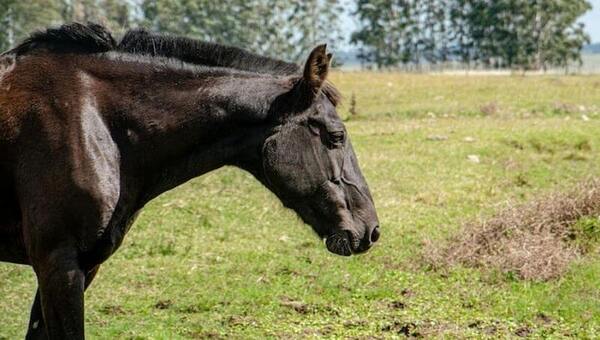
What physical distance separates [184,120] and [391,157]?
1031cm

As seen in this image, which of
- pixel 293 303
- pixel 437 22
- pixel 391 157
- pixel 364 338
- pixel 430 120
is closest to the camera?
pixel 364 338

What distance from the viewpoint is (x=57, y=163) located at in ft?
14.8

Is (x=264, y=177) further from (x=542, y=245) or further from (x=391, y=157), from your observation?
(x=391, y=157)

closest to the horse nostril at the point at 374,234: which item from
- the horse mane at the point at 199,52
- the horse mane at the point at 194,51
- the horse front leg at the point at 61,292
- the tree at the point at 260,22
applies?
the horse mane at the point at 194,51

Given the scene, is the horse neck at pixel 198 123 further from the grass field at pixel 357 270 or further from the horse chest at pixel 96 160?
the grass field at pixel 357 270

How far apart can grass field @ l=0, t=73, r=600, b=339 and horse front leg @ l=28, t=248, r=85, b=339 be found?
55.6 inches

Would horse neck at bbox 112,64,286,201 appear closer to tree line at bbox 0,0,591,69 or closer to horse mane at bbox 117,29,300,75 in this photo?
horse mane at bbox 117,29,300,75

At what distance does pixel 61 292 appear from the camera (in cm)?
452

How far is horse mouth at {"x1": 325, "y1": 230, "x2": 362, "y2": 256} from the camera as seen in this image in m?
4.81

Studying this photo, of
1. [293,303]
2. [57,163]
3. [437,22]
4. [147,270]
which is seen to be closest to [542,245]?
[293,303]

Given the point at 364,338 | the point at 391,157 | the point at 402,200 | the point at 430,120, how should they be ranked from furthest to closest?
the point at 430,120 → the point at 391,157 → the point at 402,200 → the point at 364,338

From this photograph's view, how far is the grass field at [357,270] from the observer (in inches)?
293

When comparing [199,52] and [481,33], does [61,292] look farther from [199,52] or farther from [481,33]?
[481,33]

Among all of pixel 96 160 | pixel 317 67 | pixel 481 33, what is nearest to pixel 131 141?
pixel 96 160
